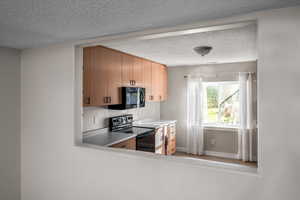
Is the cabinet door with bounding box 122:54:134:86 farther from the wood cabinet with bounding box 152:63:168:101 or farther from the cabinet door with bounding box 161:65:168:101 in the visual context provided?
the cabinet door with bounding box 161:65:168:101

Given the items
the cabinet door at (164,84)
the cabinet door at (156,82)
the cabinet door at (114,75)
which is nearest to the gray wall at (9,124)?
the cabinet door at (114,75)

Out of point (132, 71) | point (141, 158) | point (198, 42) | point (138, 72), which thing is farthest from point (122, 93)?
point (141, 158)

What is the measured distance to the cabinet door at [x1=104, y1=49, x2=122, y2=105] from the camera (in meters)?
3.04

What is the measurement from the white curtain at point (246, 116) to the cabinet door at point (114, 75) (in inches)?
114

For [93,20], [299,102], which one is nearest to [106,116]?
[93,20]

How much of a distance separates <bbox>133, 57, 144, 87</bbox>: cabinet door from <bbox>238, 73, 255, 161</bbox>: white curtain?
7.61ft

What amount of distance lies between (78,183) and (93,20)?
64.9 inches

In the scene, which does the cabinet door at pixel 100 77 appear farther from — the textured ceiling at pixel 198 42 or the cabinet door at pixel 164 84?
the cabinet door at pixel 164 84

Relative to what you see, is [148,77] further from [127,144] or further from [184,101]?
[127,144]

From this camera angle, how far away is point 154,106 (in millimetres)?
5375

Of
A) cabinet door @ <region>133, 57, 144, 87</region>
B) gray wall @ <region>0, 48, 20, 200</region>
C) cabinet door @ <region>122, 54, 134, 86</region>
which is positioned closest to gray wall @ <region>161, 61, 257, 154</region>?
cabinet door @ <region>133, 57, 144, 87</region>

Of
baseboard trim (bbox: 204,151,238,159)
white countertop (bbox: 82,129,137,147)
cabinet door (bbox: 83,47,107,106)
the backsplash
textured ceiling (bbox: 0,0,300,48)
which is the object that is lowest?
baseboard trim (bbox: 204,151,238,159)

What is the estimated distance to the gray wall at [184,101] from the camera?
15.9 feet

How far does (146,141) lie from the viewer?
372cm
